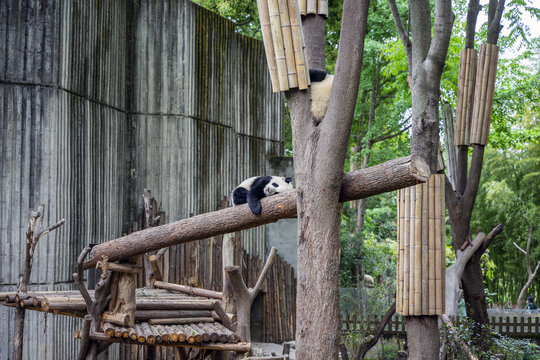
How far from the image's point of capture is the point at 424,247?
7.00 m

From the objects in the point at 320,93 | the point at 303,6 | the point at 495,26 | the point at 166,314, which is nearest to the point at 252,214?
the point at 320,93

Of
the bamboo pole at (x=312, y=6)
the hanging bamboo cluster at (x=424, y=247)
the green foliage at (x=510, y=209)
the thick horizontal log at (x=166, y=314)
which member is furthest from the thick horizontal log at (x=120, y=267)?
the green foliage at (x=510, y=209)

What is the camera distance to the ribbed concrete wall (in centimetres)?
966

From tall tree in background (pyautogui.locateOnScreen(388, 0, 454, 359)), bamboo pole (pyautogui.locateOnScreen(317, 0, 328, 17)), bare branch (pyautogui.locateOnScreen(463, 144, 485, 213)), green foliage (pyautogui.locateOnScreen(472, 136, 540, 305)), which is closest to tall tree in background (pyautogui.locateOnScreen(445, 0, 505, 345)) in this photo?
bare branch (pyautogui.locateOnScreen(463, 144, 485, 213))

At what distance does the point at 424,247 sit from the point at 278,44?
333 cm

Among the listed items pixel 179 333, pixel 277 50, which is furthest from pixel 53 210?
pixel 277 50

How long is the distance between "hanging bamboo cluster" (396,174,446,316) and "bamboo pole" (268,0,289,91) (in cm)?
286

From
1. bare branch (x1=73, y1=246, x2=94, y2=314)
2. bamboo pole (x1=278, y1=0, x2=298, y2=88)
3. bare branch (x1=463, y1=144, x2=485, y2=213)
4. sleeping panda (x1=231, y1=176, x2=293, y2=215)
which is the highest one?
bamboo pole (x1=278, y1=0, x2=298, y2=88)

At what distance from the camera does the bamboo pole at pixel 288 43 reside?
15.2 feet

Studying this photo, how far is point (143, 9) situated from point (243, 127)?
10.9 ft

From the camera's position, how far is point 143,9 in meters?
12.2

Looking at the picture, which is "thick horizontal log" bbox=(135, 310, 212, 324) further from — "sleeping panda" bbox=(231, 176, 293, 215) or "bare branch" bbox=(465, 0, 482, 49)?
"bare branch" bbox=(465, 0, 482, 49)

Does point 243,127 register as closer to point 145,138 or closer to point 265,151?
point 265,151

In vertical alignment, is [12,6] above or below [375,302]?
above
